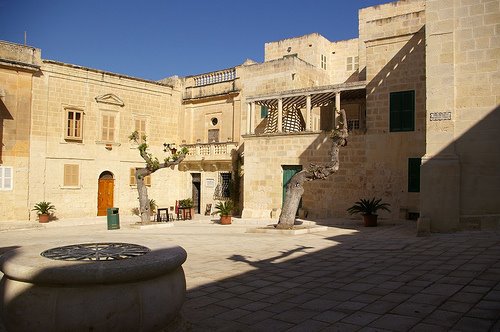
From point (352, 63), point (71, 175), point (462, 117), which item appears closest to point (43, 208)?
point (71, 175)

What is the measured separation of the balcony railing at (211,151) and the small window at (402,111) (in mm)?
9139

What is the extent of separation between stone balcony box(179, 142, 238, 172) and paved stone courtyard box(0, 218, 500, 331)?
1246 centimetres

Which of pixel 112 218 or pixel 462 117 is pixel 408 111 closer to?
pixel 462 117

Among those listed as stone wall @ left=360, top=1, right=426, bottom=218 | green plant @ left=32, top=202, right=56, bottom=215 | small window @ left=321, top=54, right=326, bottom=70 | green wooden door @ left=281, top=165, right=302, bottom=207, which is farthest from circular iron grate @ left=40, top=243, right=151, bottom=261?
small window @ left=321, top=54, right=326, bottom=70

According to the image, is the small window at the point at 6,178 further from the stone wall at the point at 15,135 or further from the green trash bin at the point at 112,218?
the green trash bin at the point at 112,218

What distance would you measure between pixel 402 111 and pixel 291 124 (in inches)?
277

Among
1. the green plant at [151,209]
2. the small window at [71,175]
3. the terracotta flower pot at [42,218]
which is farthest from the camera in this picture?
the green plant at [151,209]

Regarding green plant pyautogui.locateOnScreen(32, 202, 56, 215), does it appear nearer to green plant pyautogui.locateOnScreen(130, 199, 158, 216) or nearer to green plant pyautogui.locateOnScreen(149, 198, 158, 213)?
green plant pyautogui.locateOnScreen(130, 199, 158, 216)

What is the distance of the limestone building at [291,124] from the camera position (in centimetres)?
1042

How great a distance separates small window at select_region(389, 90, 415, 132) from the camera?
1520 centimetres

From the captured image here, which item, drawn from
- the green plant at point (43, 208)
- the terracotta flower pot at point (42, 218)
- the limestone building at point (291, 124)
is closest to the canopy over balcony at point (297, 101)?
the limestone building at point (291, 124)

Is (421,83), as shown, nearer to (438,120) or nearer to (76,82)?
(438,120)

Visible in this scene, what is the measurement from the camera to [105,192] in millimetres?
21969

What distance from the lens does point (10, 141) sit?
61.1ft
